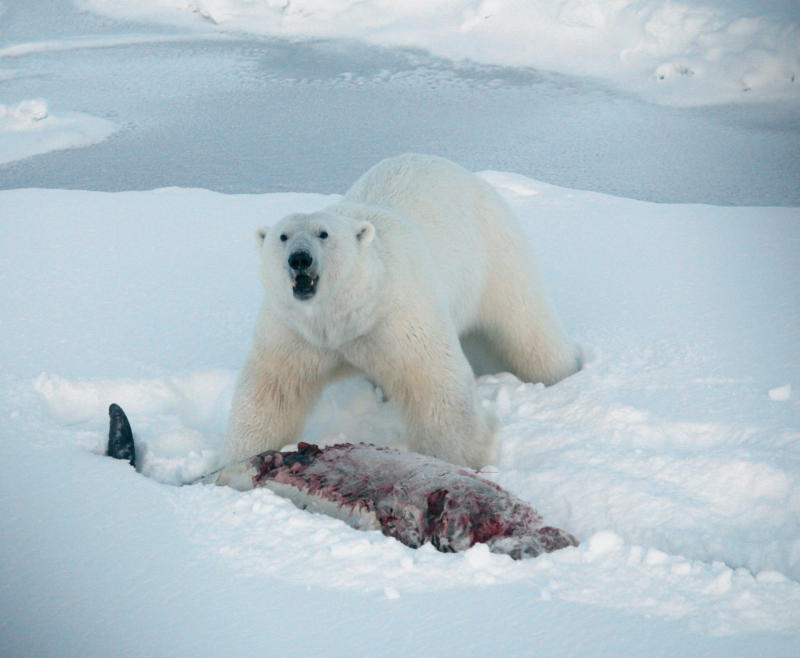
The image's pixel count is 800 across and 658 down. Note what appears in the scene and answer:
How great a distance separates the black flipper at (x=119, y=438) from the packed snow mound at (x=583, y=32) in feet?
23.7

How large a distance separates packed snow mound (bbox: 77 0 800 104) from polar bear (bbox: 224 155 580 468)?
233 inches

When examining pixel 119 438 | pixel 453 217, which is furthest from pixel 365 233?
pixel 119 438

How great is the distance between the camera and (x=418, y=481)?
2.35 meters

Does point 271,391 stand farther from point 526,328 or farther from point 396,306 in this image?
point 526,328

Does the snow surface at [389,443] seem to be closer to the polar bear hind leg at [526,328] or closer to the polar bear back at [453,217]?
the polar bear hind leg at [526,328]

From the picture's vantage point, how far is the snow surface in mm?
1719

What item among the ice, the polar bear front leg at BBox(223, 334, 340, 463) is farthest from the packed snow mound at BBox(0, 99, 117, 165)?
the ice

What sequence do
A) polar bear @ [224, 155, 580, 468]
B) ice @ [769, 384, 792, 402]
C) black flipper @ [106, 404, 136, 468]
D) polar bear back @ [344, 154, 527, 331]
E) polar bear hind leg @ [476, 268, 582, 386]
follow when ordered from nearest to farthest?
1. polar bear @ [224, 155, 580, 468]
2. black flipper @ [106, 404, 136, 468]
3. ice @ [769, 384, 792, 402]
4. polar bear back @ [344, 154, 527, 331]
5. polar bear hind leg @ [476, 268, 582, 386]

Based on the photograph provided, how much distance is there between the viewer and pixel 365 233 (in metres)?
2.73

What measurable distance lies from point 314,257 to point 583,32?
27.8ft

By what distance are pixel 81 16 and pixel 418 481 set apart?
12.0 meters

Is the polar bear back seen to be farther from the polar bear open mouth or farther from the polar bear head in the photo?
the polar bear open mouth

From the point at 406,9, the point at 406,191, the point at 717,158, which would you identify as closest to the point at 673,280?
the point at 406,191

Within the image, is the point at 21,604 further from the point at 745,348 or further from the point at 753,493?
the point at 745,348
